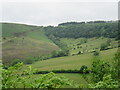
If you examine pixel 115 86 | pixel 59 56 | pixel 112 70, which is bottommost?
pixel 59 56

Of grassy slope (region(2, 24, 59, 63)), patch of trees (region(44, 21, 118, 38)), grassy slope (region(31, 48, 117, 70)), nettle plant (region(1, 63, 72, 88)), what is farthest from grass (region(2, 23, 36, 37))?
nettle plant (region(1, 63, 72, 88))

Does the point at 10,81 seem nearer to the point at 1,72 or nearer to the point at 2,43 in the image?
the point at 1,72

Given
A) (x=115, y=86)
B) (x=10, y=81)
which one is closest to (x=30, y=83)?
(x=10, y=81)

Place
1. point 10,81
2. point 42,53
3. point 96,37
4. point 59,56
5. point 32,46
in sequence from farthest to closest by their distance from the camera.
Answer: point 96,37
point 32,46
point 42,53
point 59,56
point 10,81

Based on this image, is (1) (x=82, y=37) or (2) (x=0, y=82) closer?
(2) (x=0, y=82)

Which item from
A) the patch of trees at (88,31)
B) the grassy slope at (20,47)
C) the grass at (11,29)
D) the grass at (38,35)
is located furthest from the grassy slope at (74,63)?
the grass at (38,35)

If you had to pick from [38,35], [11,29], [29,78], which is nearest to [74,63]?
[29,78]

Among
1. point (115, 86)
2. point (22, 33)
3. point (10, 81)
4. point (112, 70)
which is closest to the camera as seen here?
point (115, 86)

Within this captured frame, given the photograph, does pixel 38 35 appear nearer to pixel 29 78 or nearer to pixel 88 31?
pixel 88 31

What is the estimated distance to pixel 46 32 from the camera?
18550 centimetres

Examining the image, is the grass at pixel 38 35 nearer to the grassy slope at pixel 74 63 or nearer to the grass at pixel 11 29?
the grass at pixel 11 29

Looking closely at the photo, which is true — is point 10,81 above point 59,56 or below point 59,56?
above

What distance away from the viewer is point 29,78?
7.32 m

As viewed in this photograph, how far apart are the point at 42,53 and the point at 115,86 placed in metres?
117
